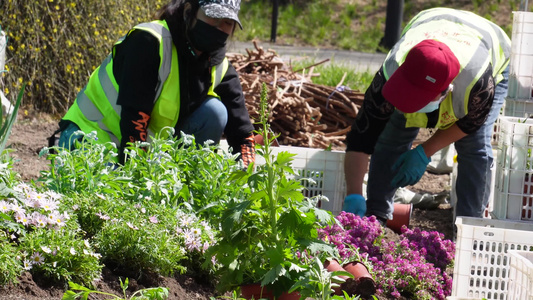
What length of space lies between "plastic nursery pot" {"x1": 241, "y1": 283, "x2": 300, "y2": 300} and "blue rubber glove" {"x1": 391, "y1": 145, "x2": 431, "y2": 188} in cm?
189

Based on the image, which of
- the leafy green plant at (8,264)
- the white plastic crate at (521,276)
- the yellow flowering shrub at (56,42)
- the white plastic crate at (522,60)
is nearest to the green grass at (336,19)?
the yellow flowering shrub at (56,42)

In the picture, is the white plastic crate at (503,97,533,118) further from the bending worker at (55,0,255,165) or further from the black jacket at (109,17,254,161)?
the black jacket at (109,17,254,161)

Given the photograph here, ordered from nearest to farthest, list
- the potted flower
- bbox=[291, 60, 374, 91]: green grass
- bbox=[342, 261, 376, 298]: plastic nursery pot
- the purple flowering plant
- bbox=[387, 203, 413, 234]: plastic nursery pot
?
the potted flower, bbox=[342, 261, 376, 298]: plastic nursery pot, the purple flowering plant, bbox=[387, 203, 413, 234]: plastic nursery pot, bbox=[291, 60, 374, 91]: green grass

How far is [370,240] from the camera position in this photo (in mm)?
3395

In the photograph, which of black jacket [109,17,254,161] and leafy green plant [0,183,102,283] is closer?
leafy green plant [0,183,102,283]

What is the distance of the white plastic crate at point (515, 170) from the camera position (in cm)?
349

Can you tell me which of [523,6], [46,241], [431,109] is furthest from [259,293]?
[523,6]

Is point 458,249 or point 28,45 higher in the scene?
point 28,45

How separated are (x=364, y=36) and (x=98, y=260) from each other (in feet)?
47.4

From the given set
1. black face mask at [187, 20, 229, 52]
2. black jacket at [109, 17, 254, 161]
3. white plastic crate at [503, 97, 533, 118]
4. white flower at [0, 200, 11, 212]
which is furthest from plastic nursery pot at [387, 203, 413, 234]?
white flower at [0, 200, 11, 212]

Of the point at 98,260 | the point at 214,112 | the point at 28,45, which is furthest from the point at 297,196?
the point at 28,45

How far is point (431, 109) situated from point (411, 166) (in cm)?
45

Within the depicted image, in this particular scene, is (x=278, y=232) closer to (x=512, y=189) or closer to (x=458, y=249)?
(x=458, y=249)

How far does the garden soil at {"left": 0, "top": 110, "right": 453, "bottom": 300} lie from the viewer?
7.63 ft
